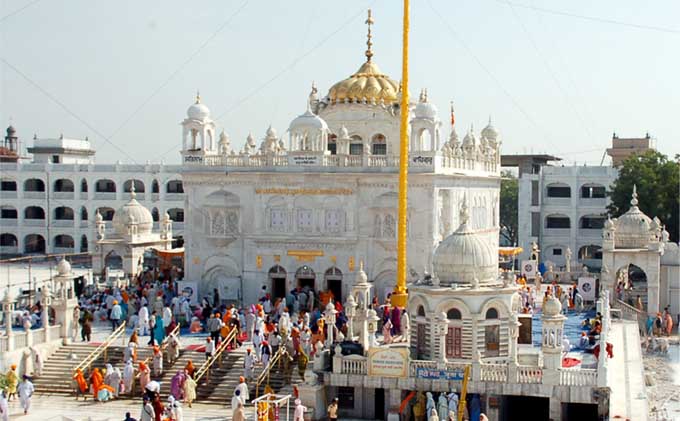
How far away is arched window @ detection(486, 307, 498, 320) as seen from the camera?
22.4 metres

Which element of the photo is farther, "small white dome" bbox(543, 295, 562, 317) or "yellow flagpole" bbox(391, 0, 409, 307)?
"yellow flagpole" bbox(391, 0, 409, 307)

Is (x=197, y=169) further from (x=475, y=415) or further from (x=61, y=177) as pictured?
(x=61, y=177)

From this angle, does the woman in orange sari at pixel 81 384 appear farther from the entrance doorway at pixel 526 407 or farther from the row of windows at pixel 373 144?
the row of windows at pixel 373 144

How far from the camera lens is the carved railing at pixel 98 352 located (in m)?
25.8

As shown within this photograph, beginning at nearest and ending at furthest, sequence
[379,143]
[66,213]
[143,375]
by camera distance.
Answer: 1. [143,375]
2. [379,143]
3. [66,213]

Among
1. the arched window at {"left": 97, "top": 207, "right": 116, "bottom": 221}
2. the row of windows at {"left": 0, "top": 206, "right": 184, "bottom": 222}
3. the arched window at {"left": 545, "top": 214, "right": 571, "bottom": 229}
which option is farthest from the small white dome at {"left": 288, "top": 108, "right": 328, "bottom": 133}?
the arched window at {"left": 97, "top": 207, "right": 116, "bottom": 221}

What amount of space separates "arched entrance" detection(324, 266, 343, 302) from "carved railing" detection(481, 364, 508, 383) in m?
12.2

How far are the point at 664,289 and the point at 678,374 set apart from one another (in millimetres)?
7372

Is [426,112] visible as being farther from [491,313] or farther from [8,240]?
[8,240]

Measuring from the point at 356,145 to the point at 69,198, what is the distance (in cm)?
2744

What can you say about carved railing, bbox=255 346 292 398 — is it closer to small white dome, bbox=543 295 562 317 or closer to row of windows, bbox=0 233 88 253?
small white dome, bbox=543 295 562 317

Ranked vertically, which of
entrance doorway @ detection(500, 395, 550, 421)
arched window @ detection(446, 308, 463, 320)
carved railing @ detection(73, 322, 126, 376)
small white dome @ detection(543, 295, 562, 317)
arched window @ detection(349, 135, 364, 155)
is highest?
arched window @ detection(349, 135, 364, 155)

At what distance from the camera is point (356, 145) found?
38.7 meters

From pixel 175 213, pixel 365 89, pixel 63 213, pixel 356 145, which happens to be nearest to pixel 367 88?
pixel 365 89
